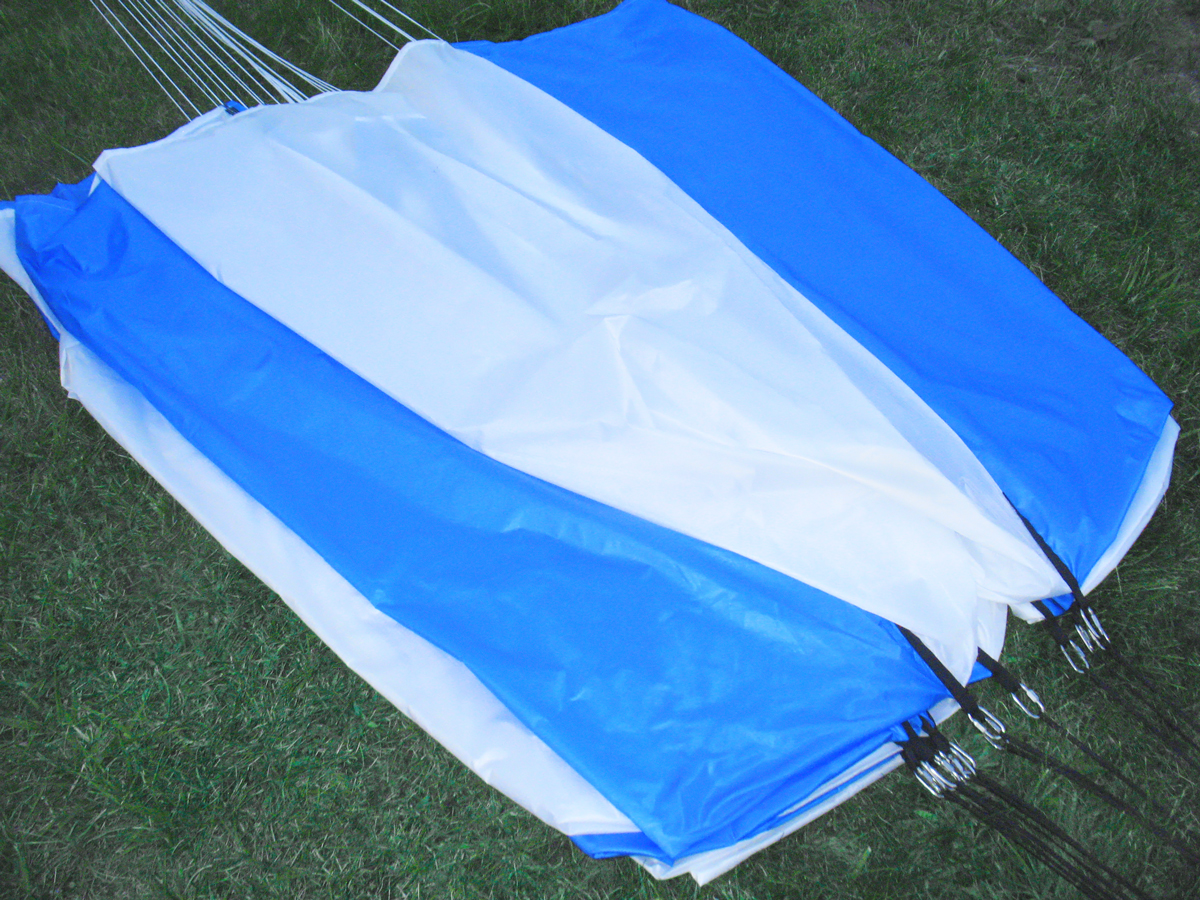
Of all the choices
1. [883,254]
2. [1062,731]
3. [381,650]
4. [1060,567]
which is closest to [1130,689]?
[1062,731]

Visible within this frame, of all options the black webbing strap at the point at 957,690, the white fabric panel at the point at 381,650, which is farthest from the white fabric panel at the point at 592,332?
the white fabric panel at the point at 381,650

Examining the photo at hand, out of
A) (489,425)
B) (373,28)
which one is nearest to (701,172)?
(489,425)

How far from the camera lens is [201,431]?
57.2 inches

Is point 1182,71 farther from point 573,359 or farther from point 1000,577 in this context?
point 573,359

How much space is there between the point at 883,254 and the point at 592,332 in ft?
1.95

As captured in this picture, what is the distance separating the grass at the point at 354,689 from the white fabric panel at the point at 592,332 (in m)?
0.37

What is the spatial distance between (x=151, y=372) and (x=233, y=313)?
0.18 metres

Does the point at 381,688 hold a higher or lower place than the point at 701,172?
lower

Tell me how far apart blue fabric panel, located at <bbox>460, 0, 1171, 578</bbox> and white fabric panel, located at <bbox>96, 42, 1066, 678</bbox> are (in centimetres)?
8

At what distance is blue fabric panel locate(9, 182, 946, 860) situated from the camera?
1.15 m

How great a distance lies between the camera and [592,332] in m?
1.34

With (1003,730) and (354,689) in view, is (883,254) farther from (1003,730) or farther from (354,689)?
(354,689)

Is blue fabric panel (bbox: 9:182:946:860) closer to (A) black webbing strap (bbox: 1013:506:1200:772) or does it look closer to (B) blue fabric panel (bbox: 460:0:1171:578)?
(A) black webbing strap (bbox: 1013:506:1200:772)

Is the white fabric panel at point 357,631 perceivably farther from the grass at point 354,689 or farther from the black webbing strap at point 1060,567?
the black webbing strap at point 1060,567
